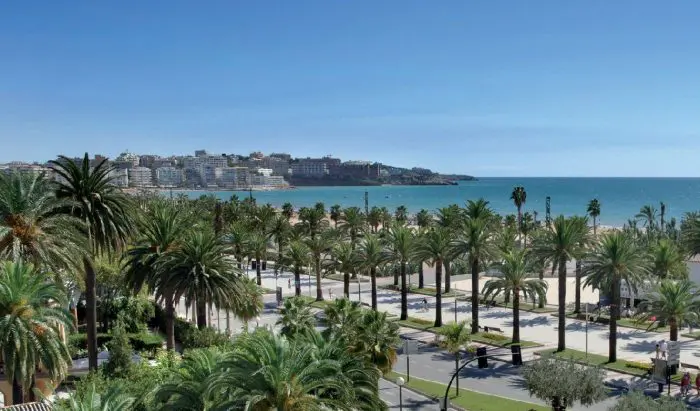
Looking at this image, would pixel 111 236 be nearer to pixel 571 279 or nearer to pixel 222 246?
pixel 222 246

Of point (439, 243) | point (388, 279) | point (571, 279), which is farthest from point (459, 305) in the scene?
point (571, 279)

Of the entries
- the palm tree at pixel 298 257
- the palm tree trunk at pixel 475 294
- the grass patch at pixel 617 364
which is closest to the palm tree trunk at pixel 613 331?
the grass patch at pixel 617 364

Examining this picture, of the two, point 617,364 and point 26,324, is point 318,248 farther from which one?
point 26,324

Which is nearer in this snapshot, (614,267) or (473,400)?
(473,400)

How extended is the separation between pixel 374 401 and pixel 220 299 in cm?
1618

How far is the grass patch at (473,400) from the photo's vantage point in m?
30.8

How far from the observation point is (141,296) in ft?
149

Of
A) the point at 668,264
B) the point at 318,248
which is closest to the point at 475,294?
the point at 668,264

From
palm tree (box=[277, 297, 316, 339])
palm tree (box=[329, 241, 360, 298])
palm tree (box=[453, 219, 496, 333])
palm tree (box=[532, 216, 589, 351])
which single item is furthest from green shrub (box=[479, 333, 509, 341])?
palm tree (box=[277, 297, 316, 339])

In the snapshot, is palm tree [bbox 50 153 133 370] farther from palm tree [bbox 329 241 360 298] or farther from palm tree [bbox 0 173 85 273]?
palm tree [bbox 329 241 360 298]

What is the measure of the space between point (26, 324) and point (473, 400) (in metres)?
21.5

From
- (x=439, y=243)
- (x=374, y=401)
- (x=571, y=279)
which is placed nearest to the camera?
(x=374, y=401)

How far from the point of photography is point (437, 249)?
4900 cm

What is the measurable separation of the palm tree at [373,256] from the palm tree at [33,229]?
29.6 m
